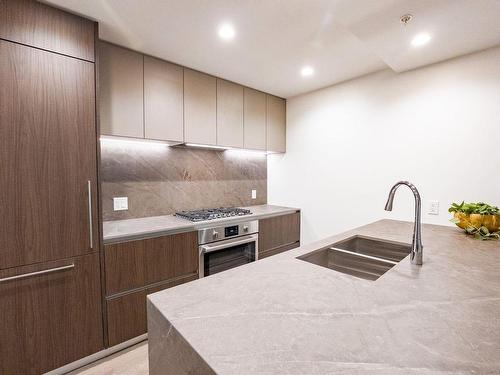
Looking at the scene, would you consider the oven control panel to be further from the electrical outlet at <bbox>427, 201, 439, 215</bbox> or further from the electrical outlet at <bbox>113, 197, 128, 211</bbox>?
the electrical outlet at <bbox>427, 201, 439, 215</bbox>

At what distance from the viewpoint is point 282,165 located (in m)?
3.22

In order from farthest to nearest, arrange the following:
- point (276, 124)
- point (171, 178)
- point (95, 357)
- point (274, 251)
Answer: point (276, 124), point (274, 251), point (171, 178), point (95, 357)

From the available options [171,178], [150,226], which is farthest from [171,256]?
[171,178]

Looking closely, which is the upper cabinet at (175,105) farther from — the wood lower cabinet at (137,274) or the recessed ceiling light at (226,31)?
the wood lower cabinet at (137,274)

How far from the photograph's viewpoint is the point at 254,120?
281 cm

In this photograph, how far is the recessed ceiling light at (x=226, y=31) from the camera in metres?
1.61

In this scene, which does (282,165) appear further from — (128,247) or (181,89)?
(128,247)

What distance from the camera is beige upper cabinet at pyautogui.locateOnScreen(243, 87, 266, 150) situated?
2.74 meters

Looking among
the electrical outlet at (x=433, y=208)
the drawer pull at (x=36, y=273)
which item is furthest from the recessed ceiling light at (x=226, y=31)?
the electrical outlet at (x=433, y=208)

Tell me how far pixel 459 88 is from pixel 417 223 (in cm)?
150

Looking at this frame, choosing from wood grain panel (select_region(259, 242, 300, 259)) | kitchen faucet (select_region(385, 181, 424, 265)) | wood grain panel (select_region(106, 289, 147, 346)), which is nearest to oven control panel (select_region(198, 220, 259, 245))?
wood grain panel (select_region(259, 242, 300, 259))

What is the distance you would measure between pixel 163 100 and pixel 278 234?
71.0 inches

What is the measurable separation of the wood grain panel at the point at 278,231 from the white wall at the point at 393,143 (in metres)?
0.13

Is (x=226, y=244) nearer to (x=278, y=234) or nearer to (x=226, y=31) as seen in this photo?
(x=278, y=234)
